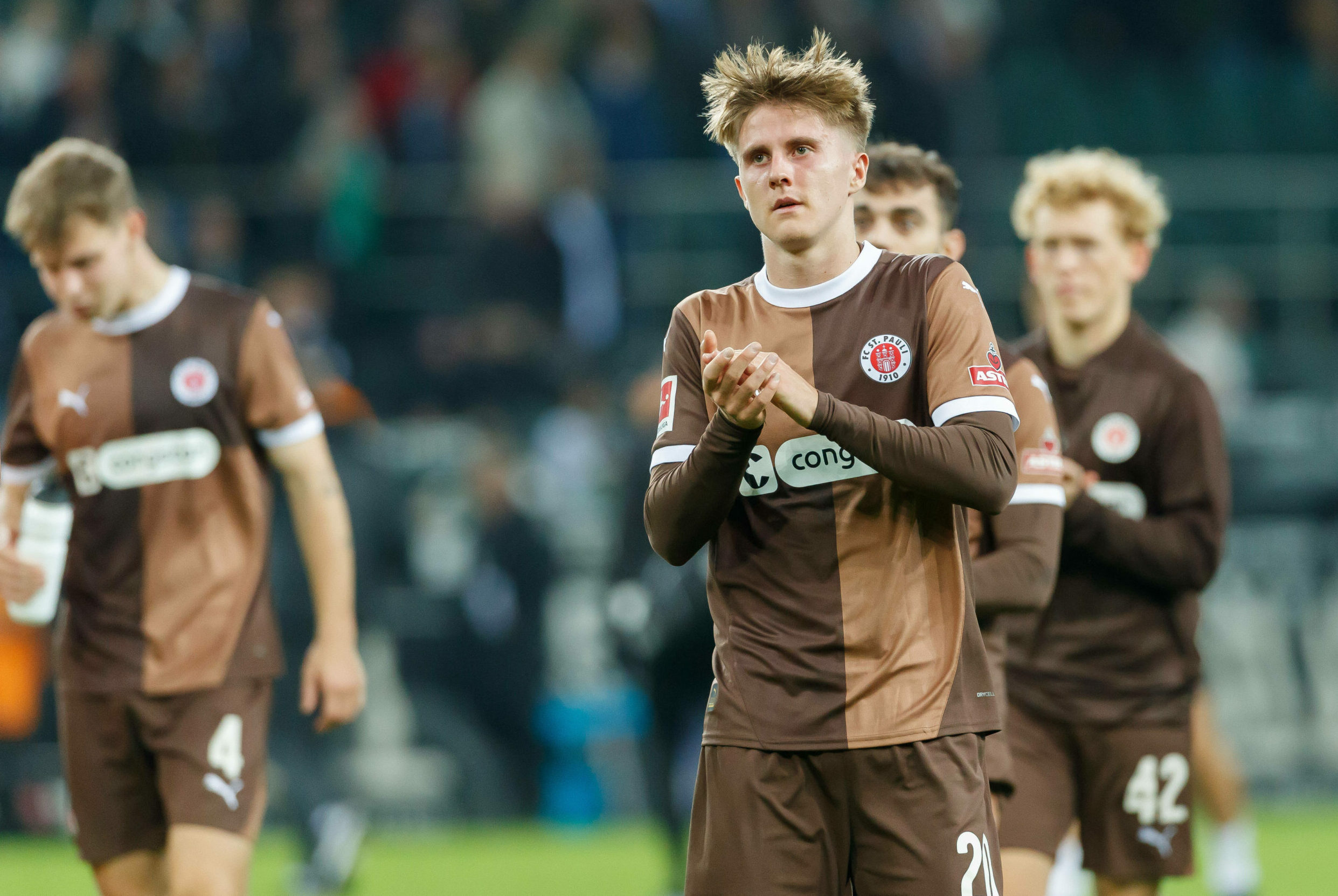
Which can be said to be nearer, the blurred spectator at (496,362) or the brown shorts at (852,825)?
the brown shorts at (852,825)

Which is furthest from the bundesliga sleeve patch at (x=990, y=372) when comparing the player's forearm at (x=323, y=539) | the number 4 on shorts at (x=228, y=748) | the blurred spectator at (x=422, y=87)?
the blurred spectator at (x=422, y=87)

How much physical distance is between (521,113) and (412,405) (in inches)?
97.4

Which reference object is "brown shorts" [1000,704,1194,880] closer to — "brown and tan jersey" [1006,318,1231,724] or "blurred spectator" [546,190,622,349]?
"brown and tan jersey" [1006,318,1231,724]

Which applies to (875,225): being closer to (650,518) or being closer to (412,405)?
(650,518)

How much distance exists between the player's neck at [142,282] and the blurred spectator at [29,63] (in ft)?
27.4

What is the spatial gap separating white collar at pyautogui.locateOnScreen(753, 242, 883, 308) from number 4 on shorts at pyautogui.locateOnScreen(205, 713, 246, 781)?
2215 mm

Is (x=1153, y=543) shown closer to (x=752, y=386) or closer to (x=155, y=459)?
(x=752, y=386)

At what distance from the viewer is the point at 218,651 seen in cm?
515

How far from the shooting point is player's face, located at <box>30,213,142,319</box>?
5074 millimetres

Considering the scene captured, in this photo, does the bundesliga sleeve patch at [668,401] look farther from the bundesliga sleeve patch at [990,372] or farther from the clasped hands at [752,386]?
the bundesliga sleeve patch at [990,372]

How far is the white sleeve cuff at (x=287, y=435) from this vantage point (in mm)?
5293

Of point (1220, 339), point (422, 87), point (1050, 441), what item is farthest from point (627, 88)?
point (1050, 441)

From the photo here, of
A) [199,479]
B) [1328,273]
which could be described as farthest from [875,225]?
[1328,273]

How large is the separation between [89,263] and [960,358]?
2730 millimetres
